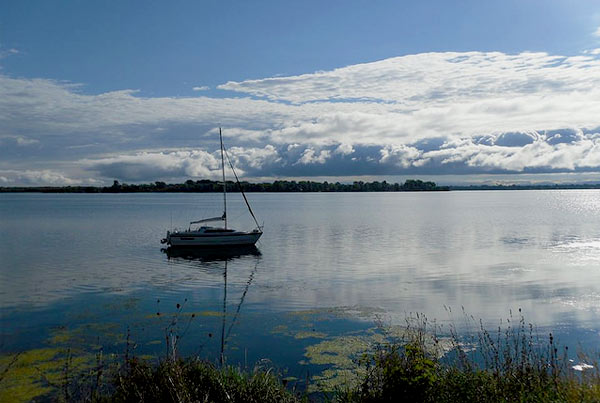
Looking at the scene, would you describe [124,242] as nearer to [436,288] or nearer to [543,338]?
[436,288]

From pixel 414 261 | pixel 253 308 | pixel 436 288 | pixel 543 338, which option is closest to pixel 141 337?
pixel 253 308

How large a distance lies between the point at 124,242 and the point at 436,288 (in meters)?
37.6

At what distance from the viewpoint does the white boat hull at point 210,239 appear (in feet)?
166

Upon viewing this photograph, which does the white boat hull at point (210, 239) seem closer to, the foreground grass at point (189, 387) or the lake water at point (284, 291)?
the lake water at point (284, 291)

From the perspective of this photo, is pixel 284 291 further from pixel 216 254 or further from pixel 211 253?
pixel 211 253

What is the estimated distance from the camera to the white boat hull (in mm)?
50469

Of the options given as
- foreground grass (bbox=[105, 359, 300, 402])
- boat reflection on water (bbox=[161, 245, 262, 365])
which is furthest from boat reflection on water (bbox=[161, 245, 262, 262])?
foreground grass (bbox=[105, 359, 300, 402])

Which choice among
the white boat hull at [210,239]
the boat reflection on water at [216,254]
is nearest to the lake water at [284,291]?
the boat reflection on water at [216,254]

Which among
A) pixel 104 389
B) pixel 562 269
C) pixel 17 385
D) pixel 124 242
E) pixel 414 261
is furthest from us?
pixel 124 242

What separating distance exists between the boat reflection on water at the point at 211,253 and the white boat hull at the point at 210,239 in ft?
1.72

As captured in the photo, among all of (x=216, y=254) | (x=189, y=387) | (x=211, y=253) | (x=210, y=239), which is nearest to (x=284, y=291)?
(x=189, y=387)

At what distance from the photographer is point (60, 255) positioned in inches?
1715

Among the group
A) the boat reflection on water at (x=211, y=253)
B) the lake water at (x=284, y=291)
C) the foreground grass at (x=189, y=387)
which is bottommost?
the boat reflection on water at (x=211, y=253)

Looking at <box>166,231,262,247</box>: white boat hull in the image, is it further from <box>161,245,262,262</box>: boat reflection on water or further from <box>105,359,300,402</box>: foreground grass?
<box>105,359,300,402</box>: foreground grass
